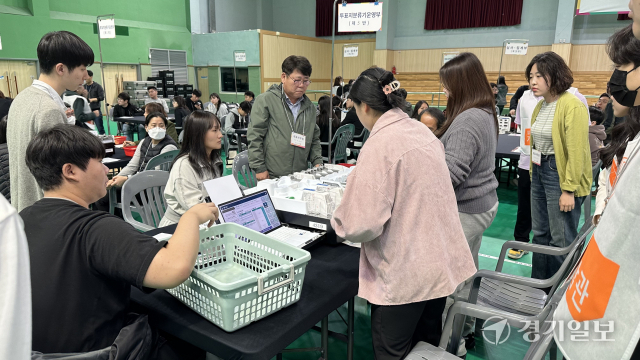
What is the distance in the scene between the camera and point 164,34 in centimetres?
1399

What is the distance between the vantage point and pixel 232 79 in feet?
48.6

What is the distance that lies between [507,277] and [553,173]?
3.36ft

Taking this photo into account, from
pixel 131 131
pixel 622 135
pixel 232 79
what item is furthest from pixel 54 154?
pixel 232 79

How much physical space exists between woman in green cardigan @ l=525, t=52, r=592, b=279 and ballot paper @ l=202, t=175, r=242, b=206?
1.83 m

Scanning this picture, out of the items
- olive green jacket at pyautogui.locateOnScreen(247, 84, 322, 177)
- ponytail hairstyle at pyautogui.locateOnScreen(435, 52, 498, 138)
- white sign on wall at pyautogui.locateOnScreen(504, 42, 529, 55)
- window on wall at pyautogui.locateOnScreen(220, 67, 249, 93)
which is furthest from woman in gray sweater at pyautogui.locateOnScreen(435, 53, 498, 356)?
window on wall at pyautogui.locateOnScreen(220, 67, 249, 93)

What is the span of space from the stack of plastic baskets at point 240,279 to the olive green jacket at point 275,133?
1.42 meters

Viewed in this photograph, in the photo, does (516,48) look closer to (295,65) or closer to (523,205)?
(523,205)

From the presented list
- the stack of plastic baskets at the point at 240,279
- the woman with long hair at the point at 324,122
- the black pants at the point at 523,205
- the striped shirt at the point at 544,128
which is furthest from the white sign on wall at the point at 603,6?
the stack of plastic baskets at the point at 240,279

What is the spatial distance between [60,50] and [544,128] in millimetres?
2633

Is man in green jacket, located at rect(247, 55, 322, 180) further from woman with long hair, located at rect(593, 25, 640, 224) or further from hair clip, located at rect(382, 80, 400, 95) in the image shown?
woman with long hair, located at rect(593, 25, 640, 224)

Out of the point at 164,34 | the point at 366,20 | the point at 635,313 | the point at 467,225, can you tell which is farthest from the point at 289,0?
the point at 635,313

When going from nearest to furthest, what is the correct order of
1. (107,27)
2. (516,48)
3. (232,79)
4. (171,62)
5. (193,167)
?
(193,167)
(107,27)
(516,48)
(171,62)
(232,79)

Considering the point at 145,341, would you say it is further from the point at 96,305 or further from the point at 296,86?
the point at 296,86

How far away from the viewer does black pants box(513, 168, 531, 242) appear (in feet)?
11.1
